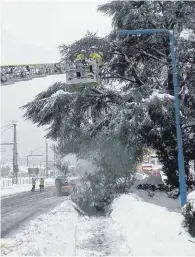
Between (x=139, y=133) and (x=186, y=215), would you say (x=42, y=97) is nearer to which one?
(x=139, y=133)

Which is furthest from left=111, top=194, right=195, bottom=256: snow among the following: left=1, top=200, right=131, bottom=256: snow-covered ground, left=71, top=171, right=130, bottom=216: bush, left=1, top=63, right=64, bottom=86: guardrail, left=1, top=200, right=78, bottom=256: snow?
left=1, top=63, right=64, bottom=86: guardrail

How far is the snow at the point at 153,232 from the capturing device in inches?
324

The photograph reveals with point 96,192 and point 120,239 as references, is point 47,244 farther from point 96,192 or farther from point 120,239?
point 96,192

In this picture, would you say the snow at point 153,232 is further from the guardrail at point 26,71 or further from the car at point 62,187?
the car at point 62,187

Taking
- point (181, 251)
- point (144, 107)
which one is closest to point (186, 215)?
point (181, 251)

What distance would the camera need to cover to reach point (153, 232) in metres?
9.76

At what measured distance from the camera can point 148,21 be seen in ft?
65.5

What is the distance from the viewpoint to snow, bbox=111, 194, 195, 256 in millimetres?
8228

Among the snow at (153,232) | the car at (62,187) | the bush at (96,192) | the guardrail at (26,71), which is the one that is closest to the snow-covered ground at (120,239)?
the snow at (153,232)

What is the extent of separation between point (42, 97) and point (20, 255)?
553 inches

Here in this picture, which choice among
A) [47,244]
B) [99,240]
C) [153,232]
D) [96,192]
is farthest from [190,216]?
[96,192]

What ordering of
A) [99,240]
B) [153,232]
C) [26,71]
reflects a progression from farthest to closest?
[99,240] < [26,71] < [153,232]

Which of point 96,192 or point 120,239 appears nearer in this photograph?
point 120,239

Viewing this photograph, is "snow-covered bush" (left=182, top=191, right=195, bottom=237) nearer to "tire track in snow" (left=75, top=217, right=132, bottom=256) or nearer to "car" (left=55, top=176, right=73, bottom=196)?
"tire track in snow" (left=75, top=217, right=132, bottom=256)
